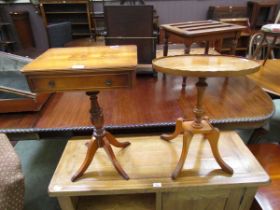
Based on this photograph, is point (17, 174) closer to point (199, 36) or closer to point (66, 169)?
point (66, 169)

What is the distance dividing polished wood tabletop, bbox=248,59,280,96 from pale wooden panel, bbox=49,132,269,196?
65cm

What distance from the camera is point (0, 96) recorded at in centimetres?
143

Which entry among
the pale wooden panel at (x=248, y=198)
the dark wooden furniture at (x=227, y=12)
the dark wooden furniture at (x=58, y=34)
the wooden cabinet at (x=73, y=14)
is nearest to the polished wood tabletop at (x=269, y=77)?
the pale wooden panel at (x=248, y=198)

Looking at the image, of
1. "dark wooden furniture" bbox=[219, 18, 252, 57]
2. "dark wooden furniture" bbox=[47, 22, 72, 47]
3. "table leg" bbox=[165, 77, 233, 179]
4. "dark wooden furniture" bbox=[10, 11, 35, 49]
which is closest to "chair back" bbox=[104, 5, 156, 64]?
"dark wooden furniture" bbox=[47, 22, 72, 47]

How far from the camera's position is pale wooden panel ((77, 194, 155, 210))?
1089 millimetres

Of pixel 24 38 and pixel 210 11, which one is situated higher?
pixel 210 11

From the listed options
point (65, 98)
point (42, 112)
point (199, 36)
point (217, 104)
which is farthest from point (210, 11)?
point (42, 112)

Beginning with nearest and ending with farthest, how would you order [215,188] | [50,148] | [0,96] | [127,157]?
[215,188] → [127,157] → [0,96] → [50,148]

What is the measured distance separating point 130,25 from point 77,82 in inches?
47.2

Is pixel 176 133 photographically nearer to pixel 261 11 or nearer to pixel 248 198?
pixel 248 198

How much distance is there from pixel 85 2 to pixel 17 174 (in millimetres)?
3235

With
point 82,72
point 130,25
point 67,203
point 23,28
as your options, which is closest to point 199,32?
point 130,25

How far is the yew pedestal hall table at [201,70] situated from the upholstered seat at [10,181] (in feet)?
2.52

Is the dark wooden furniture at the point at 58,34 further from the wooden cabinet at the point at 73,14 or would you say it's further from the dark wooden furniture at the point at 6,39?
the dark wooden furniture at the point at 6,39
